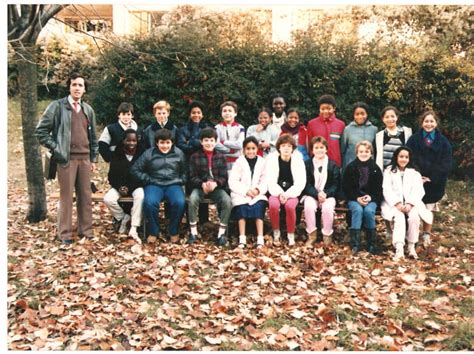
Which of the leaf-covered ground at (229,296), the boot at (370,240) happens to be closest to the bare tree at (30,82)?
the leaf-covered ground at (229,296)

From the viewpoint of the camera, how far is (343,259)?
246 inches

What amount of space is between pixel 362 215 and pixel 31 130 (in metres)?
4.70

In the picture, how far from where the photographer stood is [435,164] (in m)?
6.96

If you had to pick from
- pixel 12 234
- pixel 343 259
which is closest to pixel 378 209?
pixel 343 259

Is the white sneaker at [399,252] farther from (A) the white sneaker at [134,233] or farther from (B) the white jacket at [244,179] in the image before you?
(A) the white sneaker at [134,233]

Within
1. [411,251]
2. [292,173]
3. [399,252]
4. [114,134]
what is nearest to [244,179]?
[292,173]

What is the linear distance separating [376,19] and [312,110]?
4353 mm

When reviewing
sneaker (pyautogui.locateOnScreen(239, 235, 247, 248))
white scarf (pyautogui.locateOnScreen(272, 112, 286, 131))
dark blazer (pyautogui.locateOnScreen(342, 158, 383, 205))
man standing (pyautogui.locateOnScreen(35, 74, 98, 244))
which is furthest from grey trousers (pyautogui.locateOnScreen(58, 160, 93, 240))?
dark blazer (pyautogui.locateOnScreen(342, 158, 383, 205))

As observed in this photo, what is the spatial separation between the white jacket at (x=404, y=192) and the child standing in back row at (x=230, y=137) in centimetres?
211

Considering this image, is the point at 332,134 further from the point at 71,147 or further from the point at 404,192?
the point at 71,147

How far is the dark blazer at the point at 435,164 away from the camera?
22.7 feet

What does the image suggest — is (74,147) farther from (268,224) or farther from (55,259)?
(268,224)

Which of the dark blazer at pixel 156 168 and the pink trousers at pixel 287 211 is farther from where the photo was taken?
the dark blazer at pixel 156 168

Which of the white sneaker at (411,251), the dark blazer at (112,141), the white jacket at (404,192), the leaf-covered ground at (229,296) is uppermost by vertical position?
the dark blazer at (112,141)
